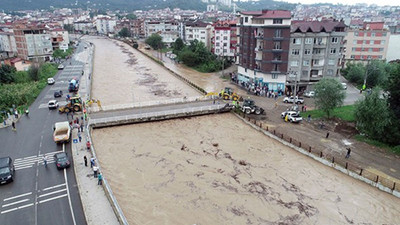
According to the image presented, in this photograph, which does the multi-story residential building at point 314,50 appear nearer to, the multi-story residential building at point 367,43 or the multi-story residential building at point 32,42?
the multi-story residential building at point 367,43

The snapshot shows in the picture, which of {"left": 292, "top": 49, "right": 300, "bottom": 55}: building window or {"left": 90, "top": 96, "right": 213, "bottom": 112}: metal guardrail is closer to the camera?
{"left": 90, "top": 96, "right": 213, "bottom": 112}: metal guardrail

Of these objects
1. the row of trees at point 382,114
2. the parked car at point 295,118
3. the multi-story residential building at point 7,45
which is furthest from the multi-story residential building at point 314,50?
the multi-story residential building at point 7,45

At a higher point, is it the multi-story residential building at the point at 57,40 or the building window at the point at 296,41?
the building window at the point at 296,41

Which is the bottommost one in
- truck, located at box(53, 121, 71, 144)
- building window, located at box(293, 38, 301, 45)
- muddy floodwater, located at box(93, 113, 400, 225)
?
muddy floodwater, located at box(93, 113, 400, 225)

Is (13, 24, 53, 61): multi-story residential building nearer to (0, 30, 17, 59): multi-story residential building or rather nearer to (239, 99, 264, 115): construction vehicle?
(0, 30, 17, 59): multi-story residential building

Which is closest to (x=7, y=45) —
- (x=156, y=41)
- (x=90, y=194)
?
(x=156, y=41)

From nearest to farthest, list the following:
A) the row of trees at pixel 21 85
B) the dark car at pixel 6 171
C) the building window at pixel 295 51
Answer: the dark car at pixel 6 171 < the row of trees at pixel 21 85 < the building window at pixel 295 51

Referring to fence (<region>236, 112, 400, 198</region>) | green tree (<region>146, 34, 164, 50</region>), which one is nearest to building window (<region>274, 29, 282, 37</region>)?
fence (<region>236, 112, 400, 198</region>)

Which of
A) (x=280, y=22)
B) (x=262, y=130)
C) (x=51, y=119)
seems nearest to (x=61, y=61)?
(x=51, y=119)
